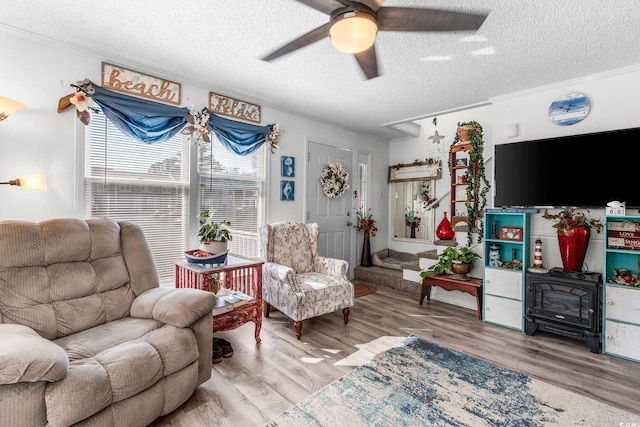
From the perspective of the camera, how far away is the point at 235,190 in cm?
358

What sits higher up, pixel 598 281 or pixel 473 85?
pixel 473 85

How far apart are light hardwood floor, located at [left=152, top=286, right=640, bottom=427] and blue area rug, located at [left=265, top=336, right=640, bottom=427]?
13 cm

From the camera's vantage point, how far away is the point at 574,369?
2404mm

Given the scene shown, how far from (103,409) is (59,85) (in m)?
2.40

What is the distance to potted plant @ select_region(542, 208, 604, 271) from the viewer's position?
2.83 metres

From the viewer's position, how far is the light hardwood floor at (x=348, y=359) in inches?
76.8

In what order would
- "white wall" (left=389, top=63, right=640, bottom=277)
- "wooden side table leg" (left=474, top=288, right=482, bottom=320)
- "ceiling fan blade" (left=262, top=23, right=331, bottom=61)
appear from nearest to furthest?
"ceiling fan blade" (left=262, top=23, right=331, bottom=61) < "white wall" (left=389, top=63, right=640, bottom=277) < "wooden side table leg" (left=474, top=288, right=482, bottom=320)

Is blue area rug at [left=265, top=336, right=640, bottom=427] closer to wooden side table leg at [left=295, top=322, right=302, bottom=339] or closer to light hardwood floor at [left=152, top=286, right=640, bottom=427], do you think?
light hardwood floor at [left=152, top=286, right=640, bottom=427]

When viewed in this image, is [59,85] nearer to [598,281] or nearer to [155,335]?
[155,335]

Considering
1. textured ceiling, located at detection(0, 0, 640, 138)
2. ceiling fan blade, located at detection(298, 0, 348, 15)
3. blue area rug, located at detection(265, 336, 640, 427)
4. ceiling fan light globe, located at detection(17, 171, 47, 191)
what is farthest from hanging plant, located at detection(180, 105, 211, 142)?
blue area rug, located at detection(265, 336, 640, 427)

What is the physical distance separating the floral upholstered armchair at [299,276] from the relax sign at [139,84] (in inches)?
62.3

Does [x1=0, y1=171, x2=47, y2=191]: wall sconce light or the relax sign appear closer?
[x1=0, y1=171, x2=47, y2=191]: wall sconce light

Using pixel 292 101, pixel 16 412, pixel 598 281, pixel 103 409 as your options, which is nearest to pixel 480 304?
pixel 598 281

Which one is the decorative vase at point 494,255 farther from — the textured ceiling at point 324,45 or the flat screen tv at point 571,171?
the textured ceiling at point 324,45
